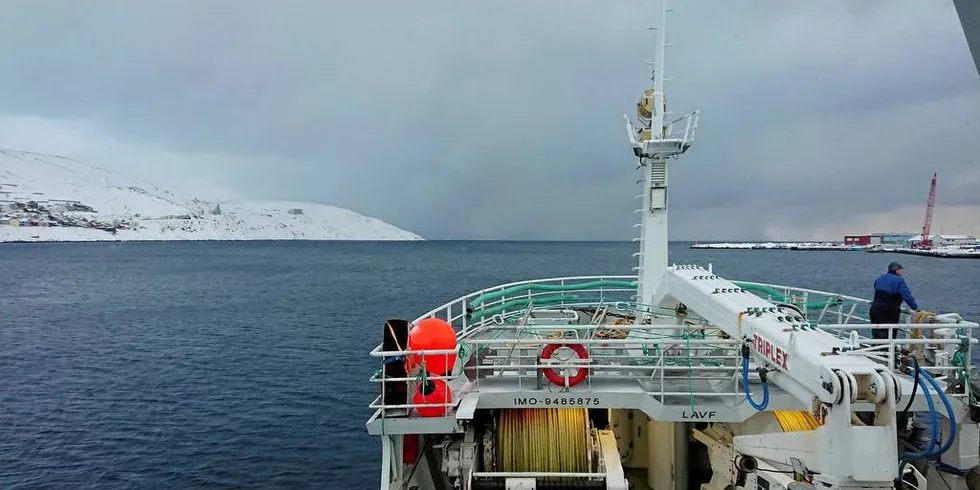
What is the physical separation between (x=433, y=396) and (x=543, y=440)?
6.44ft

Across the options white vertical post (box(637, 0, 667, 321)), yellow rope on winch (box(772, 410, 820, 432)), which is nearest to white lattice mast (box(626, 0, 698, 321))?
white vertical post (box(637, 0, 667, 321))

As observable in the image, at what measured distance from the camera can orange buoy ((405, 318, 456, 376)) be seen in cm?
862

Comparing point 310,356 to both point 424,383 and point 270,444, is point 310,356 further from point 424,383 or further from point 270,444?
point 424,383

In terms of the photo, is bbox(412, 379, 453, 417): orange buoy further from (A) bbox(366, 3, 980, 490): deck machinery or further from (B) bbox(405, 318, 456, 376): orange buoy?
(B) bbox(405, 318, 456, 376): orange buoy

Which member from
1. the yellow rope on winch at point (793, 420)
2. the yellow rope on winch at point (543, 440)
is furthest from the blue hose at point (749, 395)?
the yellow rope on winch at point (543, 440)

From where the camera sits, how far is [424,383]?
8.37 metres

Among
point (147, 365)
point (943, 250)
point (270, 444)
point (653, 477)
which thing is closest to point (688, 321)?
point (653, 477)

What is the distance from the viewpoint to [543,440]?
8.88 metres

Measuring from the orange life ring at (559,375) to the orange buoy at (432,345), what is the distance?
1509mm

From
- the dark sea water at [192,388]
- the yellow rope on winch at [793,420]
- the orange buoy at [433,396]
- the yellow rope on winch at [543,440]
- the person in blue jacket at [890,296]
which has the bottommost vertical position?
the dark sea water at [192,388]

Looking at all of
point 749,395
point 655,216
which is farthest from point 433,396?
point 655,216

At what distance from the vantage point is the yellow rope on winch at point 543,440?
8688 mm

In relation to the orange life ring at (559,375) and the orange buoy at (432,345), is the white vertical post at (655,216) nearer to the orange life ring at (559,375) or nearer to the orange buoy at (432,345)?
the orange life ring at (559,375)

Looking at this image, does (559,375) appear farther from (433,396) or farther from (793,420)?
(793,420)
